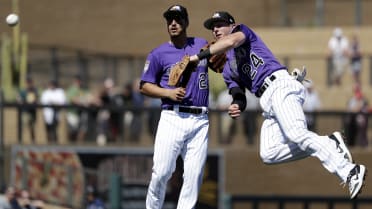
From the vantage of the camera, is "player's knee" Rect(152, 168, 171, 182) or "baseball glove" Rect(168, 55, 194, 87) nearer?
"baseball glove" Rect(168, 55, 194, 87)

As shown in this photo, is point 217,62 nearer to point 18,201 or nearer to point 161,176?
point 161,176

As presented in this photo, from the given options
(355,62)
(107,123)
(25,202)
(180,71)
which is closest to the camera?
(180,71)

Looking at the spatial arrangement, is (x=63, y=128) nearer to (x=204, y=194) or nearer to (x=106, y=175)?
(x=204, y=194)

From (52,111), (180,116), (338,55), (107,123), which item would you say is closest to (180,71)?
(180,116)

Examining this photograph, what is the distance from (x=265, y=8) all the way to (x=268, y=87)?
75.2ft

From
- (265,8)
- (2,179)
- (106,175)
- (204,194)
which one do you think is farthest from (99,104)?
(265,8)

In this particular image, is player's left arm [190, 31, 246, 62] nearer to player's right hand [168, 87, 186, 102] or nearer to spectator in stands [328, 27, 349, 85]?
player's right hand [168, 87, 186, 102]

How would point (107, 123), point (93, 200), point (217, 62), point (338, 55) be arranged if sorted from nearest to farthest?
point (217, 62)
point (93, 200)
point (107, 123)
point (338, 55)

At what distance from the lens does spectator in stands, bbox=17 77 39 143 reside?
25.2 metres

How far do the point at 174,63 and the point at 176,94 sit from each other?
12.8 inches

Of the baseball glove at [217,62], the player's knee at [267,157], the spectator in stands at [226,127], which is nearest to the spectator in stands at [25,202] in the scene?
the spectator in stands at [226,127]

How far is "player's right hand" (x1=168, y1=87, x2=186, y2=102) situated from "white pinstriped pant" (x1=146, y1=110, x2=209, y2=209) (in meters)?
0.30

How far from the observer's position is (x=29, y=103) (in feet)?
82.4

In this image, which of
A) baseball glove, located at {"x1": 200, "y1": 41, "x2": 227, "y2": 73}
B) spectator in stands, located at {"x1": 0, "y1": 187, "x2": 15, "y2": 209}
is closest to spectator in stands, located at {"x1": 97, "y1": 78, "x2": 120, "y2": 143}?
spectator in stands, located at {"x1": 0, "y1": 187, "x2": 15, "y2": 209}
